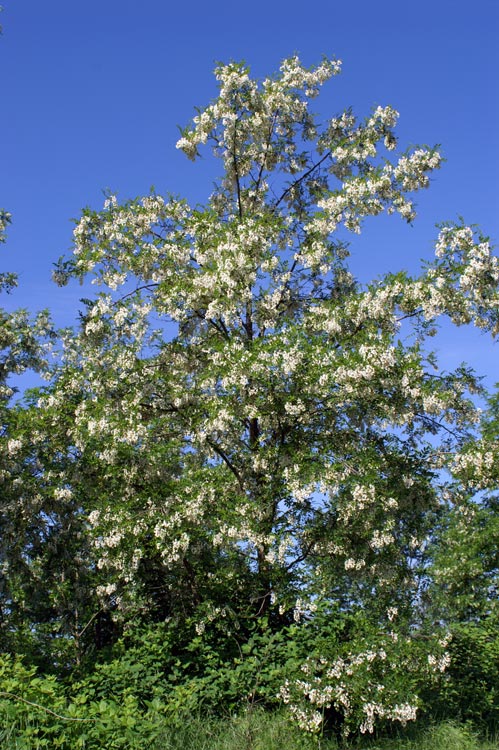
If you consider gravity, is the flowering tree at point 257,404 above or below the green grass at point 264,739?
above

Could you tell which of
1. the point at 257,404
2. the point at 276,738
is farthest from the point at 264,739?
the point at 257,404

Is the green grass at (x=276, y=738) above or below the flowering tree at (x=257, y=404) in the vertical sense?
below

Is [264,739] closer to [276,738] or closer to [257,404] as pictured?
[276,738]

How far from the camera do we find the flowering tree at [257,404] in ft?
37.2

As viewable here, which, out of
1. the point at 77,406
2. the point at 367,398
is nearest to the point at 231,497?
the point at 367,398

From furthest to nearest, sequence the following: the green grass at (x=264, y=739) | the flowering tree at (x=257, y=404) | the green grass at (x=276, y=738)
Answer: the flowering tree at (x=257, y=404) < the green grass at (x=276, y=738) < the green grass at (x=264, y=739)

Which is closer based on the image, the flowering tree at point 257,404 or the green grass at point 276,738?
the green grass at point 276,738

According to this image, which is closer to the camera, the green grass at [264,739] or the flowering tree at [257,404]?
the green grass at [264,739]

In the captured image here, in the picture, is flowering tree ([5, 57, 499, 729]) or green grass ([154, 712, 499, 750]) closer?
green grass ([154, 712, 499, 750])

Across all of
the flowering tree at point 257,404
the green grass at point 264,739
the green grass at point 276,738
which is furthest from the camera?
the flowering tree at point 257,404

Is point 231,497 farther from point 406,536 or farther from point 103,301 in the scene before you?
point 103,301

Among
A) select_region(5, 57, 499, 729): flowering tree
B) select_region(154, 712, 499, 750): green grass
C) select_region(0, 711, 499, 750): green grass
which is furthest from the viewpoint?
select_region(5, 57, 499, 729): flowering tree

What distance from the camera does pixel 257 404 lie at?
1173 cm

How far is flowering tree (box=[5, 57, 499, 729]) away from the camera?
1133cm
